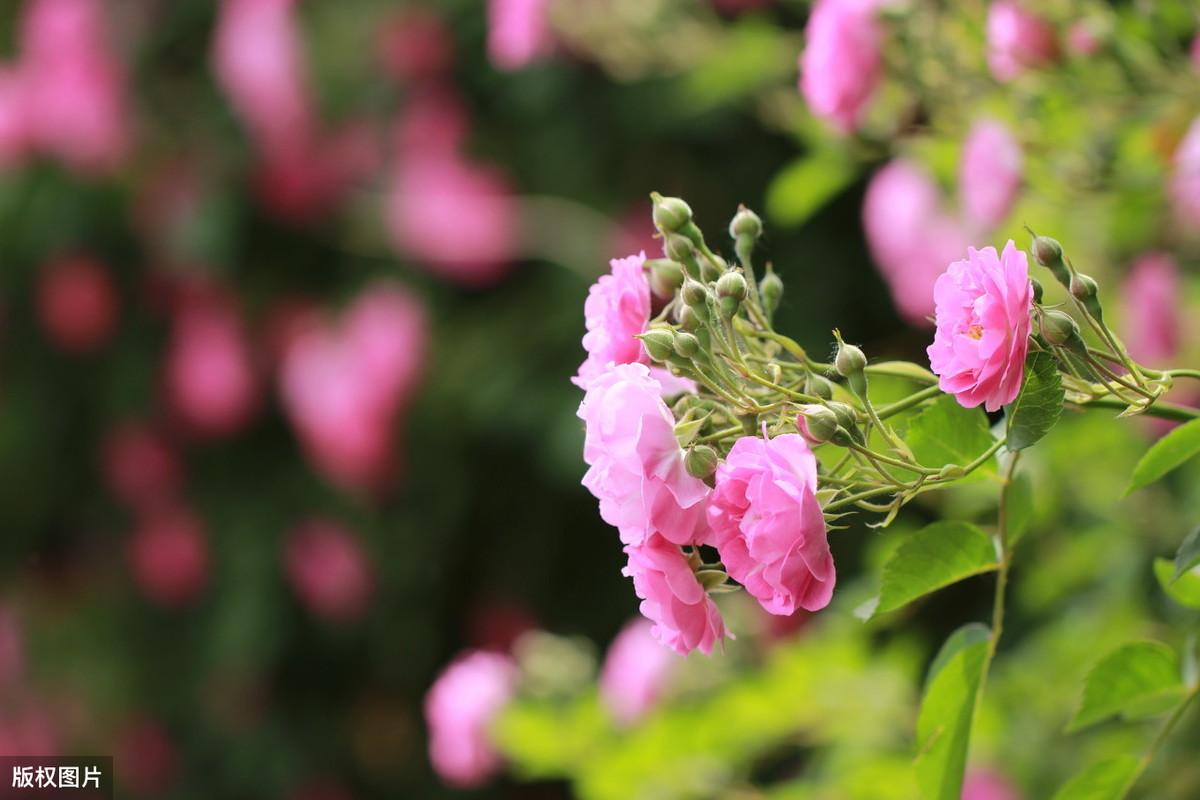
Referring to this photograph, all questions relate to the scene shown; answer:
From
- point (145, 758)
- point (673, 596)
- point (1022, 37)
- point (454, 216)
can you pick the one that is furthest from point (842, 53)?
point (145, 758)

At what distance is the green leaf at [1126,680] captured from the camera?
50cm

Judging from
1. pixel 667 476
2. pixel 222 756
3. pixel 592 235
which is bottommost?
pixel 667 476

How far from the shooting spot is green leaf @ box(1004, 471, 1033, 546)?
1.56 feet

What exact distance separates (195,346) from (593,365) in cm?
158

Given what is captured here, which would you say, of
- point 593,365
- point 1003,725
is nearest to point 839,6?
point 593,365

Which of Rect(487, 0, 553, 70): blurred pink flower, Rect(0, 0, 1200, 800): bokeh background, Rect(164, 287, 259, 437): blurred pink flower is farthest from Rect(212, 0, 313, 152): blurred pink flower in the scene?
Rect(487, 0, 553, 70): blurred pink flower

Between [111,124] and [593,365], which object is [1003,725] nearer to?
[593,365]

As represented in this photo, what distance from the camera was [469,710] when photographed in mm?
1108

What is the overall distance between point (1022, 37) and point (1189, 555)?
0.46m

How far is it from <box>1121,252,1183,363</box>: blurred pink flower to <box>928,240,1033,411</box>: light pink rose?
67 cm

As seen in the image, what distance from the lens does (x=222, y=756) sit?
210cm

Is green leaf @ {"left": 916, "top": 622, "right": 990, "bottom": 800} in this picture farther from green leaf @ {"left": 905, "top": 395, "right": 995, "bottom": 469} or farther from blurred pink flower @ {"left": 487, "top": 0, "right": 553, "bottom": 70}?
blurred pink flower @ {"left": 487, "top": 0, "right": 553, "bottom": 70}

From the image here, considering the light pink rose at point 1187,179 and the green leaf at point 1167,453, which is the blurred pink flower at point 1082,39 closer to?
the light pink rose at point 1187,179

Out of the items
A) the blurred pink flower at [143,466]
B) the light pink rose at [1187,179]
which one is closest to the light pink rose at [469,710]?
the light pink rose at [1187,179]
